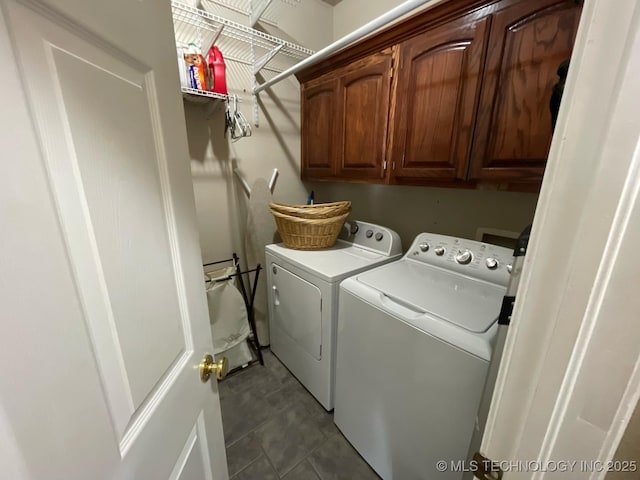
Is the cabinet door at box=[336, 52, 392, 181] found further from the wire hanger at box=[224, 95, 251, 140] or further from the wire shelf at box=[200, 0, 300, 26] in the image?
the wire shelf at box=[200, 0, 300, 26]

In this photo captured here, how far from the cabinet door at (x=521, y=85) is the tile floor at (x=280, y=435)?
1.67 meters

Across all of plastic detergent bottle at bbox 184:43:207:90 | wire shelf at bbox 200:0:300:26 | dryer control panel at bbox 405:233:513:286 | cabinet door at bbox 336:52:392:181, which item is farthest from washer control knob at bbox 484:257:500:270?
wire shelf at bbox 200:0:300:26

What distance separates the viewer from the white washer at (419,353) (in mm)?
915

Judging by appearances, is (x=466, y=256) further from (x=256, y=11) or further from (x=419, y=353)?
(x=256, y=11)

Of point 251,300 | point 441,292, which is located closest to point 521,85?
point 441,292

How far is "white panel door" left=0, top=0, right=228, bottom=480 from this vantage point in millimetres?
262

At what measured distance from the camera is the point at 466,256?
4.42 feet

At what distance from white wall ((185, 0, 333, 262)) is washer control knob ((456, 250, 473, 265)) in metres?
1.49

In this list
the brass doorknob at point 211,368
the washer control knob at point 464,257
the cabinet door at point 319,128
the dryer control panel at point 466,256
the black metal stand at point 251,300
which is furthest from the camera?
the black metal stand at point 251,300

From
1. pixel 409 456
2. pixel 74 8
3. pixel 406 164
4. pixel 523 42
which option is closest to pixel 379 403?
pixel 409 456

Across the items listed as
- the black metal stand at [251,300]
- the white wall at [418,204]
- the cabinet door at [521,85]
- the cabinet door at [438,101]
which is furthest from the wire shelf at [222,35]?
the black metal stand at [251,300]

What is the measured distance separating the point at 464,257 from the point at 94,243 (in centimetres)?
147

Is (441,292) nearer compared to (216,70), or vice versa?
(441,292)

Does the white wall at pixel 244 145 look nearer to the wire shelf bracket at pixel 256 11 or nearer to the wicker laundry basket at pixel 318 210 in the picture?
the wire shelf bracket at pixel 256 11
